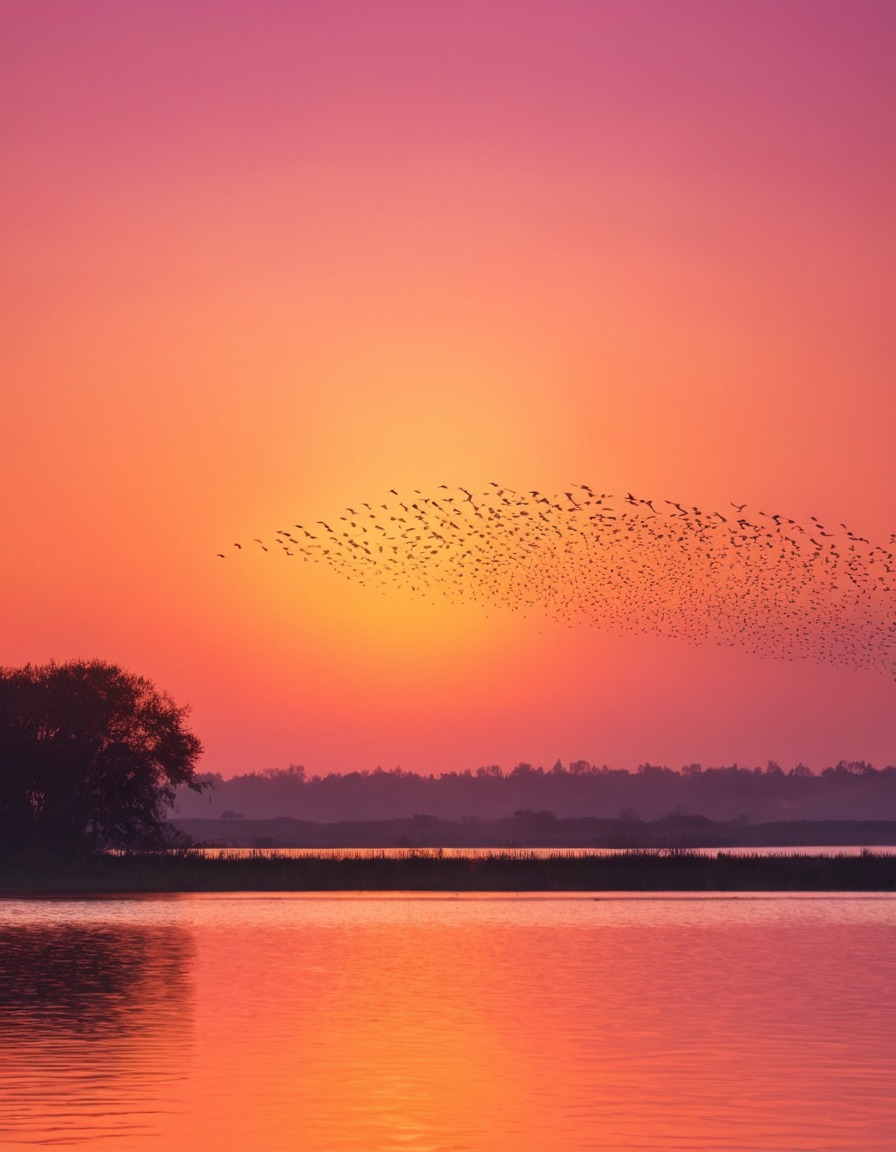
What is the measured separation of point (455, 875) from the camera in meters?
82.9

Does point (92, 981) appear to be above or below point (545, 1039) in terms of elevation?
above

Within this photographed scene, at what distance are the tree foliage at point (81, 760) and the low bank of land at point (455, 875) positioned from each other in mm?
2635

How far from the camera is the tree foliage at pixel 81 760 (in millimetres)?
85812

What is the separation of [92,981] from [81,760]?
4884 centimetres

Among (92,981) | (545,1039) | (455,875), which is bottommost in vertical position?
(545,1039)

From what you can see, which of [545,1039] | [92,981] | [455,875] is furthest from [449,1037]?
[455,875]

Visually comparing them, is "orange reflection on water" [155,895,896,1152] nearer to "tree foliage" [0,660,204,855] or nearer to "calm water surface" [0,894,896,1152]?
"calm water surface" [0,894,896,1152]

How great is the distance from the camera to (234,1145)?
20.2 m

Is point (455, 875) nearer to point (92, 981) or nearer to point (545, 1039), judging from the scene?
point (92, 981)

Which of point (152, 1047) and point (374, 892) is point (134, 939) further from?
point (374, 892)

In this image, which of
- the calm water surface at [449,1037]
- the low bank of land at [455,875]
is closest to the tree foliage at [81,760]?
the low bank of land at [455,875]

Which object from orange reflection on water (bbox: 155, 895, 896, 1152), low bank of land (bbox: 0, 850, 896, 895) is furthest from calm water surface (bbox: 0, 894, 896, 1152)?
low bank of land (bbox: 0, 850, 896, 895)

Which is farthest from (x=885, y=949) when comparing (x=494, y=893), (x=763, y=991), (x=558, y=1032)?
(x=494, y=893)

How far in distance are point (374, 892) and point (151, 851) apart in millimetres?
13048
